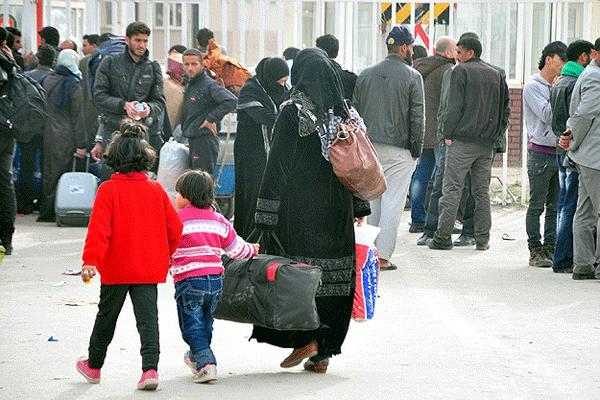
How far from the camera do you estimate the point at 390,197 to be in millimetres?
11234

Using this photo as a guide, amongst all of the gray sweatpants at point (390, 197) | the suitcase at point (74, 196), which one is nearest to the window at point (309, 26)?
the suitcase at point (74, 196)

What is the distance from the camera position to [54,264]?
36.9 feet

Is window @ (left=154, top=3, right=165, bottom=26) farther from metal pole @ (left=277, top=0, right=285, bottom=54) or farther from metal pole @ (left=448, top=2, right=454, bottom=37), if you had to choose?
metal pole @ (left=448, top=2, right=454, bottom=37)

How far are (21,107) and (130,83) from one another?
4.24 feet

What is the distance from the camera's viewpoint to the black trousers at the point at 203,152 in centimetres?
1284

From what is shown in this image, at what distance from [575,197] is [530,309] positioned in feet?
6.61

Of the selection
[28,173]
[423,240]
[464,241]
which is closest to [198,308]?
[423,240]

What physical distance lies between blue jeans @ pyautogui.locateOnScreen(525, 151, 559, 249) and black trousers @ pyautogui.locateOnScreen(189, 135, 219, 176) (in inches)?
125

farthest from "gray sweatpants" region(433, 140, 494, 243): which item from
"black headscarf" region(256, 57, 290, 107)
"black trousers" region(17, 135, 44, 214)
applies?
"black trousers" region(17, 135, 44, 214)

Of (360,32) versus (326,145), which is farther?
(360,32)

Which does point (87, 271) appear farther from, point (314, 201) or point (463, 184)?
point (463, 184)

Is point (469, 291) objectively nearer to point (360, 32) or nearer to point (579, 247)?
point (579, 247)

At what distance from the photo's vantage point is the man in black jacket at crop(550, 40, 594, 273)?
35.2 ft

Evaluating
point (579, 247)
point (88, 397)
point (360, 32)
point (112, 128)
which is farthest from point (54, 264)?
point (360, 32)
